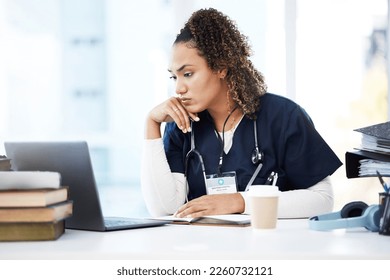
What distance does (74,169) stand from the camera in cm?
152

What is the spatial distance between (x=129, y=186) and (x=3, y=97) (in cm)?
96

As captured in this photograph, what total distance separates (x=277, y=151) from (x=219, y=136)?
0.70 ft

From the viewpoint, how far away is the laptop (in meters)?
1.49

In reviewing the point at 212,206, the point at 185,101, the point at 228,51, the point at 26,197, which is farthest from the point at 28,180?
the point at 228,51

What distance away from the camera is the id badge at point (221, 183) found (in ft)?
7.70

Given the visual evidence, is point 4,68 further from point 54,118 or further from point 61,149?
point 61,149

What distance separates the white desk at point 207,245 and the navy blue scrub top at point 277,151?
2.52ft

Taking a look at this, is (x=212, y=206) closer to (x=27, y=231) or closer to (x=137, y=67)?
(x=27, y=231)

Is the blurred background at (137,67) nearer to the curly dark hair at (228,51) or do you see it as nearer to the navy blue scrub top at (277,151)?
the curly dark hair at (228,51)

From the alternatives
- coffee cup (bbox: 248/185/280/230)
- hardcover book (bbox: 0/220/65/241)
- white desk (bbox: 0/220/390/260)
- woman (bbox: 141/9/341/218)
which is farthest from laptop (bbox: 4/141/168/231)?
woman (bbox: 141/9/341/218)

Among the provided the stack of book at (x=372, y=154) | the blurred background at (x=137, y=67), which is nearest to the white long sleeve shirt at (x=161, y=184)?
the stack of book at (x=372, y=154)

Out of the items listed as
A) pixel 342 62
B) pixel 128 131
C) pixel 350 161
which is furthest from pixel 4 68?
pixel 350 161

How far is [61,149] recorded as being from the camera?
153 centimetres

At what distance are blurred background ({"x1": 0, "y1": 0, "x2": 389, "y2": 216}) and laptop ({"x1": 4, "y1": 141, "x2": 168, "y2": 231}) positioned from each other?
2.26 m
